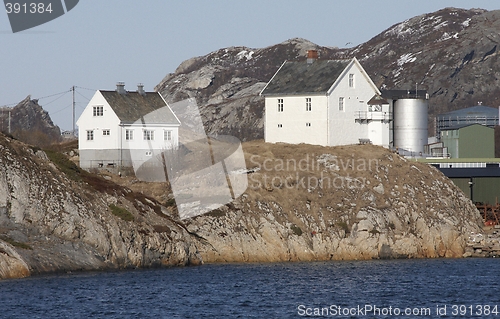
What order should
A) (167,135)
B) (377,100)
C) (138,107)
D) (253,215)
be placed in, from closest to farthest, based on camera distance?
(253,215) → (377,100) → (138,107) → (167,135)

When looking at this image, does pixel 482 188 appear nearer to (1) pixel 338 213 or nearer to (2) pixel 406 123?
(2) pixel 406 123

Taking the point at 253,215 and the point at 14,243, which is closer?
the point at 14,243

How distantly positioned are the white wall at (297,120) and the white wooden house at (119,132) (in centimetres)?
1167

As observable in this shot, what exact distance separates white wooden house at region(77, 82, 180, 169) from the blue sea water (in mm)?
29626

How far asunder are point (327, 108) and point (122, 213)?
1192 inches

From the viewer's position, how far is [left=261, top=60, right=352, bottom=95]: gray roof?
89.1m

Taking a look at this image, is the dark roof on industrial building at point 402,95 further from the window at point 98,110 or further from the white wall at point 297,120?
the window at point 98,110

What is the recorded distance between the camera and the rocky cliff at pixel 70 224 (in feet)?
187

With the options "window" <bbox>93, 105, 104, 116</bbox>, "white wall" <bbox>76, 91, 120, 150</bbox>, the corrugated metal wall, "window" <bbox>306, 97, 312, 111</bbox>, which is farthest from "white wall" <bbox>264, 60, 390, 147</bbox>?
"window" <bbox>93, 105, 104, 116</bbox>

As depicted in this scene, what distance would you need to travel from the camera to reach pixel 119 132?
91125 mm

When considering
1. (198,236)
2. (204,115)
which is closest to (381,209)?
(198,236)

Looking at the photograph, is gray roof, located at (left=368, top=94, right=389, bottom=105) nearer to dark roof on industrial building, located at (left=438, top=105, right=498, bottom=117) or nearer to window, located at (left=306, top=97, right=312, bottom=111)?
window, located at (left=306, top=97, right=312, bottom=111)

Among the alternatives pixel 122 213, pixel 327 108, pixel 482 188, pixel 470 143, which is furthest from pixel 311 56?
pixel 122 213

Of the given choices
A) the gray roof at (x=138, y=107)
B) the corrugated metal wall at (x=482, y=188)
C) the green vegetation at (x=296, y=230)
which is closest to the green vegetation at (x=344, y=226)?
the green vegetation at (x=296, y=230)
